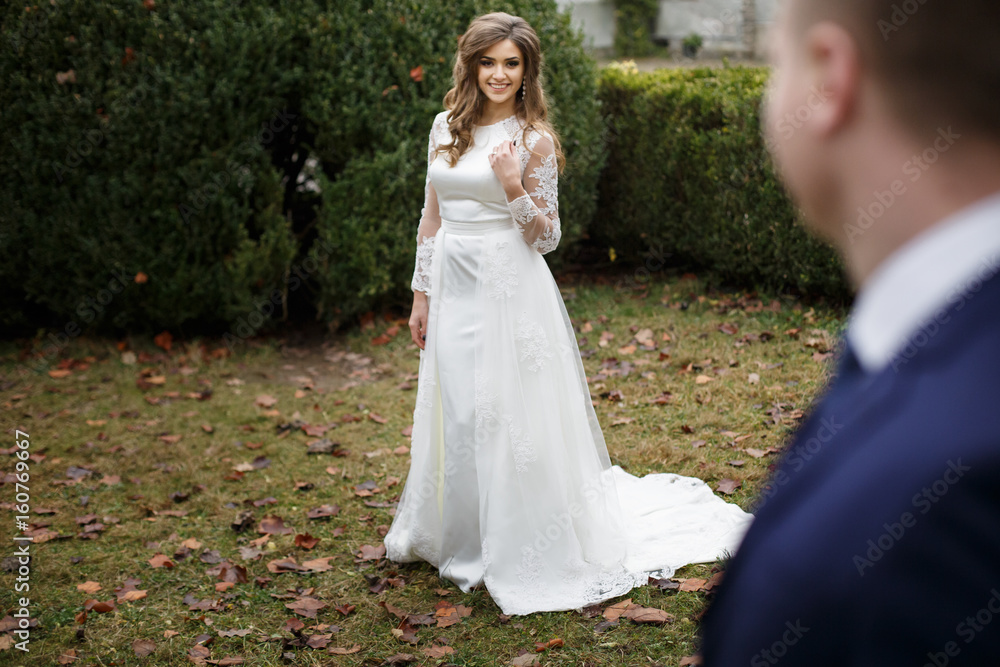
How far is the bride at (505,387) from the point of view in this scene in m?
4.10

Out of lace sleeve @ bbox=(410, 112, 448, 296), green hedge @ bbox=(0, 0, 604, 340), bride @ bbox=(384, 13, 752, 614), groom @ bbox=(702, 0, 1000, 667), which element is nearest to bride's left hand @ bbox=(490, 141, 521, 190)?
bride @ bbox=(384, 13, 752, 614)

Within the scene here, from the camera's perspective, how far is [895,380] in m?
0.70

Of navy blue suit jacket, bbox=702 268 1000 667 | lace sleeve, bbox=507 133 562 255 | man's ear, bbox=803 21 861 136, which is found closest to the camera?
navy blue suit jacket, bbox=702 268 1000 667

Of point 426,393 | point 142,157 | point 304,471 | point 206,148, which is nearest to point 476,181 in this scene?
point 426,393

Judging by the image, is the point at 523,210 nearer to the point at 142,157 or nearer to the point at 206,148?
the point at 206,148

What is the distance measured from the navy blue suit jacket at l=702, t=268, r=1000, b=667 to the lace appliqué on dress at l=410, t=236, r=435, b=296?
3.81 meters

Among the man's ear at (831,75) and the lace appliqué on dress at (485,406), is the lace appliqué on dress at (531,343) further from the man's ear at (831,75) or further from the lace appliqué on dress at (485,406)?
the man's ear at (831,75)

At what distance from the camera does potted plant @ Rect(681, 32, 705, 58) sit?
20.4m

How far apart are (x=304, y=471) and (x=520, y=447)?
223 cm

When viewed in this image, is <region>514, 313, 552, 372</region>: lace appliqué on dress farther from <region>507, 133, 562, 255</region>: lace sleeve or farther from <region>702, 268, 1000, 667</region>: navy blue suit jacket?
<region>702, 268, 1000, 667</region>: navy blue suit jacket

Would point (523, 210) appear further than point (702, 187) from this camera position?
No

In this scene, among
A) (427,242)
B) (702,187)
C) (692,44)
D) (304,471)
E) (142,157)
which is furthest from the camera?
(692,44)

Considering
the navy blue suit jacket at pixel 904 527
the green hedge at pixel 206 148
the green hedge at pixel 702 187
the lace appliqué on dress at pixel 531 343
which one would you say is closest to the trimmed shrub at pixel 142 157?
the green hedge at pixel 206 148

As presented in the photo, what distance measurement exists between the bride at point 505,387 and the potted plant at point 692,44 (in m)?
17.7
